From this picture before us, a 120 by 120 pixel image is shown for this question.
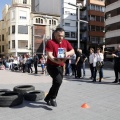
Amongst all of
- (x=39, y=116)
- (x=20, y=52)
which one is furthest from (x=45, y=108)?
(x=20, y=52)

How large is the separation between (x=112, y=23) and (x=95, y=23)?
16.2 m

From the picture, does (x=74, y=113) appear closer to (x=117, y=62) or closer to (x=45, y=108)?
(x=45, y=108)

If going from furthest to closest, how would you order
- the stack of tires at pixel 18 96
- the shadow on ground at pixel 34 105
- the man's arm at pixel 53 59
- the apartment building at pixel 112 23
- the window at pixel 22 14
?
the window at pixel 22 14
the apartment building at pixel 112 23
the stack of tires at pixel 18 96
the shadow on ground at pixel 34 105
the man's arm at pixel 53 59

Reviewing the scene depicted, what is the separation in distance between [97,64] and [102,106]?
6230 millimetres

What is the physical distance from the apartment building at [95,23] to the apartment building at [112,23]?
1269 centimetres

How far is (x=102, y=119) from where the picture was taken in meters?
5.07

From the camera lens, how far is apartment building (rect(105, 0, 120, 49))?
49456 mm

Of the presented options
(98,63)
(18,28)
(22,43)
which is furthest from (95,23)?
(98,63)

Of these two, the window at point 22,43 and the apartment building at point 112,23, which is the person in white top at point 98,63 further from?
the window at point 22,43

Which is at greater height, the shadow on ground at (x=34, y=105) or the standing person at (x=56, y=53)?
the standing person at (x=56, y=53)

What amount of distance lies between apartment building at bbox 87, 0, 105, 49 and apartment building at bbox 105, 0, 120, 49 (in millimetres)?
12691

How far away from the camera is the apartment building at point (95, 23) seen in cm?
6631

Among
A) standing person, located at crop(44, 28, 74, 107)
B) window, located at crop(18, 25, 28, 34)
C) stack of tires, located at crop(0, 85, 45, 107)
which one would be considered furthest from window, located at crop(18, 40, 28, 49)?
standing person, located at crop(44, 28, 74, 107)

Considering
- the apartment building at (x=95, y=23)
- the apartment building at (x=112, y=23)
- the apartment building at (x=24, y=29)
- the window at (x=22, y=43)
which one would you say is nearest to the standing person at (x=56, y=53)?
the apartment building at (x=112, y=23)
